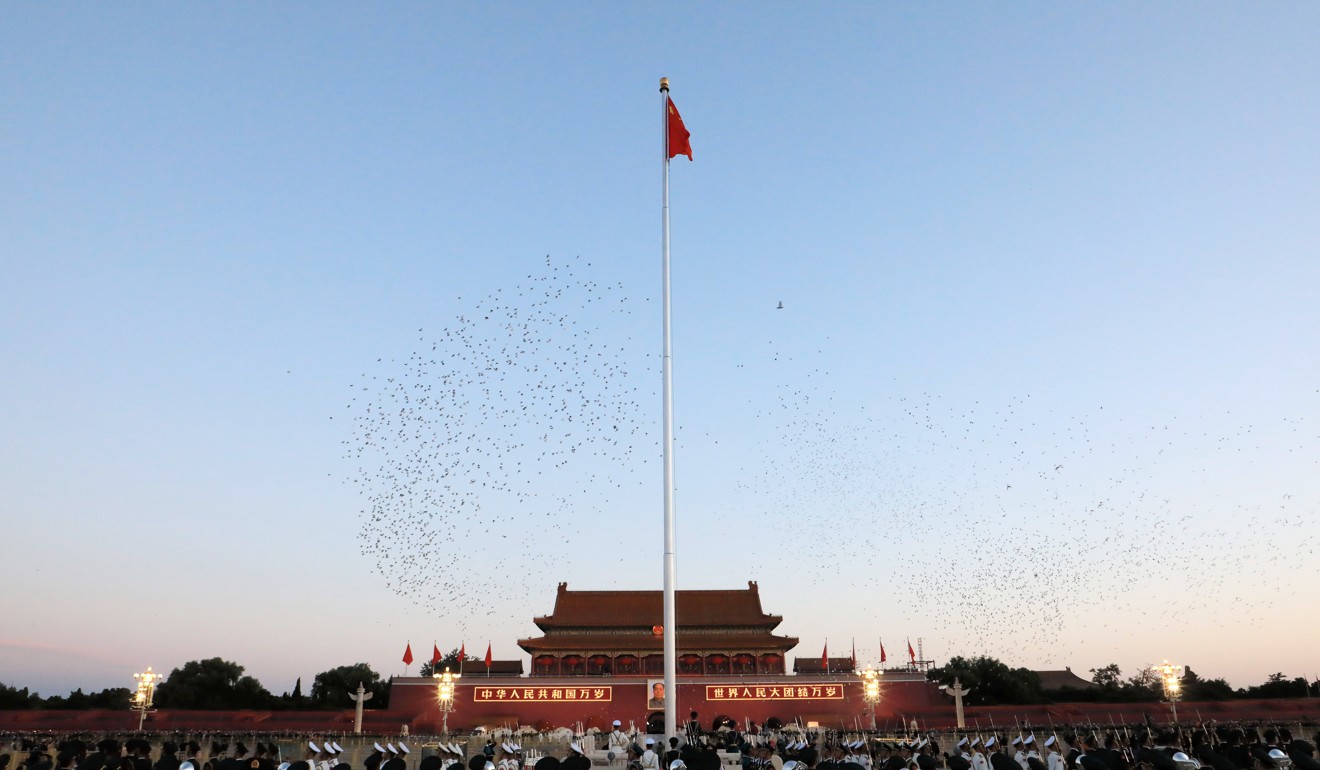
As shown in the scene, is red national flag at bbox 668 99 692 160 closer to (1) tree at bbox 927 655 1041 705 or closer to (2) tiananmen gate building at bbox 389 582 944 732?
(2) tiananmen gate building at bbox 389 582 944 732

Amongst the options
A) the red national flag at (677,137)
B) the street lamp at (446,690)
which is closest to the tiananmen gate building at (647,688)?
the street lamp at (446,690)

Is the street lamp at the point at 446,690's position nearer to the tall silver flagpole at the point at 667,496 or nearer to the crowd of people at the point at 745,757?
the crowd of people at the point at 745,757

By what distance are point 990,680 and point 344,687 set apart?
34.5 meters

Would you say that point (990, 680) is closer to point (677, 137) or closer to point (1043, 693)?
point (1043, 693)

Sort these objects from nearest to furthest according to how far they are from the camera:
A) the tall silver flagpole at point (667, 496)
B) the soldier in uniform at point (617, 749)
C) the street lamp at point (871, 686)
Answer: the tall silver flagpole at point (667, 496) < the soldier in uniform at point (617, 749) < the street lamp at point (871, 686)

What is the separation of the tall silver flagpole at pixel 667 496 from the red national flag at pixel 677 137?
0.09m

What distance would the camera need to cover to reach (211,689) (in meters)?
43.6

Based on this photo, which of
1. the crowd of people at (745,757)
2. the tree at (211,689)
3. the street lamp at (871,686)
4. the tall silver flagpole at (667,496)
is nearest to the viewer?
the crowd of people at (745,757)

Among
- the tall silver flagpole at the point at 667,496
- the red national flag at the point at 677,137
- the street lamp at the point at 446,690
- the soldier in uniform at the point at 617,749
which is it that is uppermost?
the red national flag at the point at 677,137

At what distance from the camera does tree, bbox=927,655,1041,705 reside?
44000 mm

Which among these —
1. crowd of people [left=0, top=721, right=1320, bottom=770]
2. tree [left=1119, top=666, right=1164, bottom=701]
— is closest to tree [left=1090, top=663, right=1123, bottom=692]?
tree [left=1119, top=666, right=1164, bottom=701]

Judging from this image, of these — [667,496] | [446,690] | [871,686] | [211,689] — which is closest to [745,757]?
[667,496]

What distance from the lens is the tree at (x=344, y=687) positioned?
46.8 m

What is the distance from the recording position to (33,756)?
17.6 m
